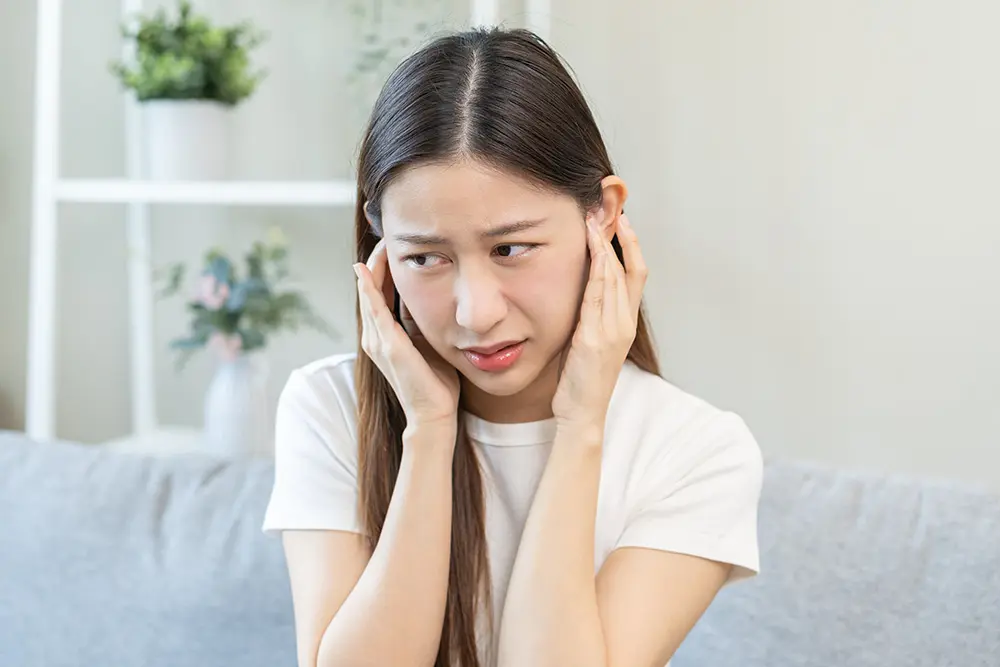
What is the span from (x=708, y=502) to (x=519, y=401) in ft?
0.77

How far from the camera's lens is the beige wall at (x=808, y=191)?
172cm

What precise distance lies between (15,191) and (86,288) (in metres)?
0.25

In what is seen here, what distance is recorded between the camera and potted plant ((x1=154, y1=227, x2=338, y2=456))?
2.00 m

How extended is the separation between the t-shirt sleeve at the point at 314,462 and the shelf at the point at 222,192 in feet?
2.71

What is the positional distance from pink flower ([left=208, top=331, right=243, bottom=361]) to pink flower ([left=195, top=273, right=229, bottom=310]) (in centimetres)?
6

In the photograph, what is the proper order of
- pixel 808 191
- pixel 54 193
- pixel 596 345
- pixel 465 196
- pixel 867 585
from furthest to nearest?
pixel 54 193 → pixel 808 191 → pixel 867 585 → pixel 596 345 → pixel 465 196

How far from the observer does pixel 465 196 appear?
3.14ft

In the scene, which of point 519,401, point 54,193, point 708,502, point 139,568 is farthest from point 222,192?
point 708,502

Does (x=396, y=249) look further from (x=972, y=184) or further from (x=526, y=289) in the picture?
(x=972, y=184)

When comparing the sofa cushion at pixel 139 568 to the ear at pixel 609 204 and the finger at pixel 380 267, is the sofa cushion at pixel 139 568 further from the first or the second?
the ear at pixel 609 204

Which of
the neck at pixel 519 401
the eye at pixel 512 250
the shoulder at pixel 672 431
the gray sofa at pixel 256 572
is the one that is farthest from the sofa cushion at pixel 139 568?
the eye at pixel 512 250

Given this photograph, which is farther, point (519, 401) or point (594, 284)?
point (519, 401)

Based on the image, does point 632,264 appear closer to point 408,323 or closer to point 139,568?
point 408,323

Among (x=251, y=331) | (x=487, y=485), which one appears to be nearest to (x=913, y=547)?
(x=487, y=485)
